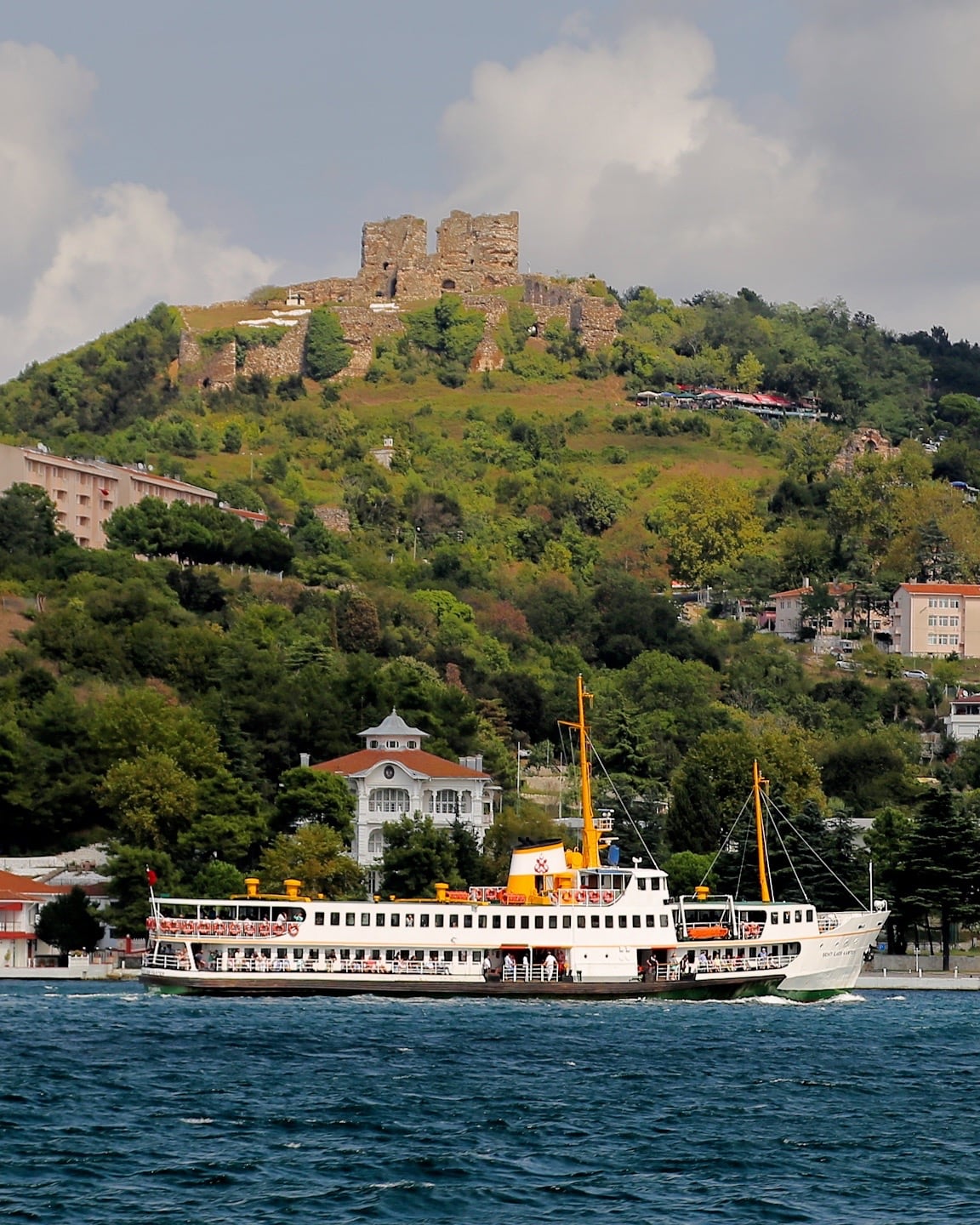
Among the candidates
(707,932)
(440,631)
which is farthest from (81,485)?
(707,932)

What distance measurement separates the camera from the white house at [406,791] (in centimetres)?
11162

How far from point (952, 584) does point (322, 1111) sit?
414 ft

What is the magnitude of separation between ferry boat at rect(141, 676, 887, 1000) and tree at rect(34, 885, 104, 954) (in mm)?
15667

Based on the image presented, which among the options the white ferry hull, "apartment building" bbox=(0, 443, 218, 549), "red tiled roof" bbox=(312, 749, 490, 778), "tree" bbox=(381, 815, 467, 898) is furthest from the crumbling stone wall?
the white ferry hull

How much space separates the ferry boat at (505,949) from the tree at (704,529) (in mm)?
100485

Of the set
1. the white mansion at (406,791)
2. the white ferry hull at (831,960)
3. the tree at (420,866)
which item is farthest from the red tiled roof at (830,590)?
the white ferry hull at (831,960)

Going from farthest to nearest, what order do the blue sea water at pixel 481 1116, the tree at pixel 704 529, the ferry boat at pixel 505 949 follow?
the tree at pixel 704 529, the ferry boat at pixel 505 949, the blue sea water at pixel 481 1116

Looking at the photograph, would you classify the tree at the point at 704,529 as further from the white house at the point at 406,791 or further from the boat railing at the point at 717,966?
the boat railing at the point at 717,966

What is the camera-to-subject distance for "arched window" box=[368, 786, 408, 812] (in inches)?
4419

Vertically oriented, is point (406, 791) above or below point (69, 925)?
above

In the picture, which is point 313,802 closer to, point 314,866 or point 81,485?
point 314,866

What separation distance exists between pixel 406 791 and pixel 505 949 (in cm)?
3099

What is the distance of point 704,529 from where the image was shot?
18300 centimetres

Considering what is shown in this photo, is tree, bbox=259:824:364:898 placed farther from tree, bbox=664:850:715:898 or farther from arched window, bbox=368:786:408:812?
tree, bbox=664:850:715:898
